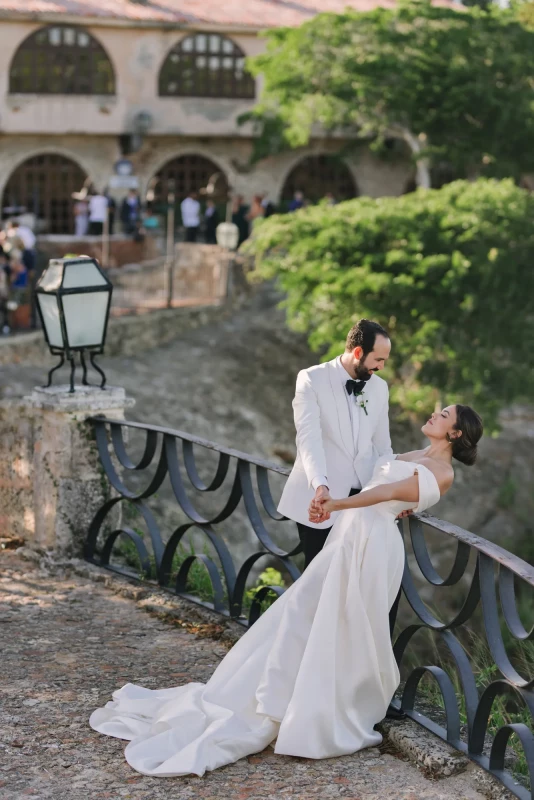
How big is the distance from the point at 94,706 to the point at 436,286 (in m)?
15.8

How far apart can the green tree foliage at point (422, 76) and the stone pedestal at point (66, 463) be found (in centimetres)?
2002

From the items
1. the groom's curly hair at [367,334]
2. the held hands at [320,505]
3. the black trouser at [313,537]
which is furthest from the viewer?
the black trouser at [313,537]

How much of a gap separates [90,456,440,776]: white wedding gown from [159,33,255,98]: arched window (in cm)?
2680

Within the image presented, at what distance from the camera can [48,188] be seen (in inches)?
1173

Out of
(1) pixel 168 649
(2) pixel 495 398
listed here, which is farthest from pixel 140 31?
(1) pixel 168 649

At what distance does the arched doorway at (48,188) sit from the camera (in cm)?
2950

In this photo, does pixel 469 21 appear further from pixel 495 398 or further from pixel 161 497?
pixel 161 497

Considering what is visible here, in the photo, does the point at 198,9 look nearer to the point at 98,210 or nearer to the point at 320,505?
the point at 98,210

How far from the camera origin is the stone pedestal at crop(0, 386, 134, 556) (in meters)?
6.88

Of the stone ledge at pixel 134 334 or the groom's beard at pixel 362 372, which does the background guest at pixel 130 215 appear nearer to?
the stone ledge at pixel 134 334

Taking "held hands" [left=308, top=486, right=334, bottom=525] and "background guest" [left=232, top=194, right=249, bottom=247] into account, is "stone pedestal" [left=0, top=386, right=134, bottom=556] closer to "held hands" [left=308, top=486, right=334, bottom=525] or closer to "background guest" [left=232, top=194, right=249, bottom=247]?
"held hands" [left=308, top=486, right=334, bottom=525]

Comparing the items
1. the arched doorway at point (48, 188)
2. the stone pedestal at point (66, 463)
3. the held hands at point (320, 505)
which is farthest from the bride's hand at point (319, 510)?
the arched doorway at point (48, 188)

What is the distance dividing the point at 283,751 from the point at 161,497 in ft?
41.7

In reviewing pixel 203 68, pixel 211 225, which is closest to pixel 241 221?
pixel 211 225
